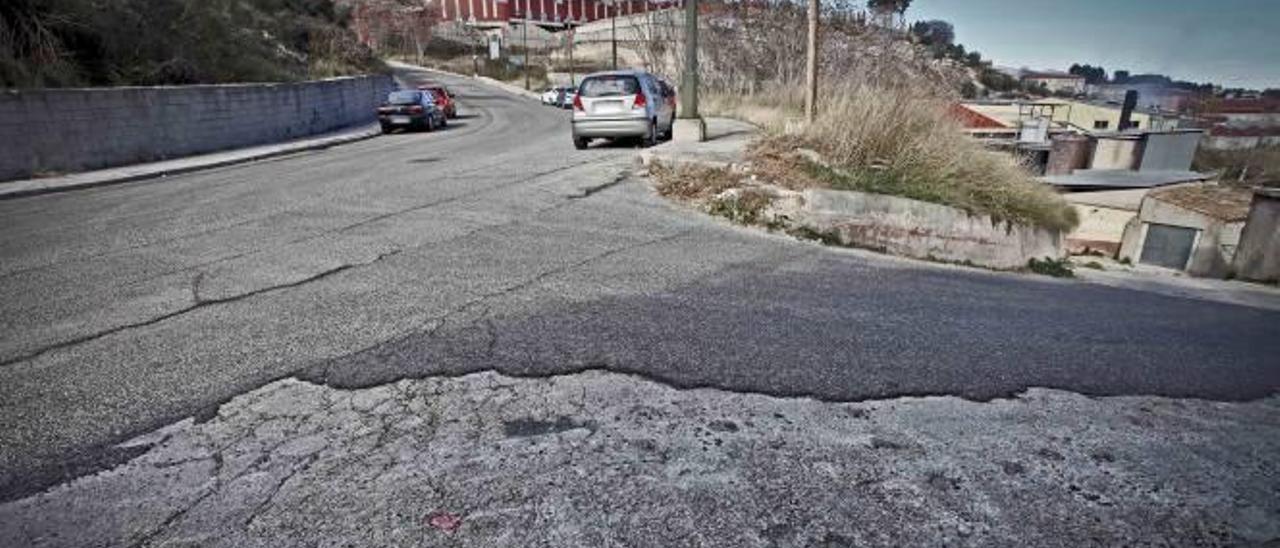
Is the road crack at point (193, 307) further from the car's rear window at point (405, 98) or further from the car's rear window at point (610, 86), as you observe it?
the car's rear window at point (405, 98)

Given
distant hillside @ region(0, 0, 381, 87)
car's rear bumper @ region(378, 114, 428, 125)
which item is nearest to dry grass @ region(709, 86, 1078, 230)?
distant hillside @ region(0, 0, 381, 87)

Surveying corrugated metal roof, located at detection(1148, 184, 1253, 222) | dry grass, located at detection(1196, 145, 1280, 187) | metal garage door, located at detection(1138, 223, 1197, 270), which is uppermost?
corrugated metal roof, located at detection(1148, 184, 1253, 222)

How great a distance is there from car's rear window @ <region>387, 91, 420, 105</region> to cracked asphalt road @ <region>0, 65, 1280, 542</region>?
1538cm

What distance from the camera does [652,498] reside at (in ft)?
8.46

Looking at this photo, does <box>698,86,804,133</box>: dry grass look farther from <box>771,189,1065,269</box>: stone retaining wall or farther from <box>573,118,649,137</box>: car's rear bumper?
<box>771,189,1065,269</box>: stone retaining wall

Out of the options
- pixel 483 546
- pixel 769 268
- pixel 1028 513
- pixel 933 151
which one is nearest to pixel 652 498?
pixel 483 546

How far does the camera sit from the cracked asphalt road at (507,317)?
3.60 m

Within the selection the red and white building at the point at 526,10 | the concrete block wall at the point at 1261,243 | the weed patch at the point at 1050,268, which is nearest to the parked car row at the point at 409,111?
the weed patch at the point at 1050,268

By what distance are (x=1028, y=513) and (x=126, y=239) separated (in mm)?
8447

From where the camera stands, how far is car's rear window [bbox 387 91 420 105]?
2296 cm

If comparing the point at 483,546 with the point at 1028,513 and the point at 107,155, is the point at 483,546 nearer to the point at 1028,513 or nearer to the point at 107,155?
the point at 1028,513

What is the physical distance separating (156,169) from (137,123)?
198cm

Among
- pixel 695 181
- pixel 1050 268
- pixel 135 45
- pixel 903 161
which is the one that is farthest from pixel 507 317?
pixel 135 45

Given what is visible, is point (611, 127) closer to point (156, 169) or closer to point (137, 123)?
point (156, 169)
